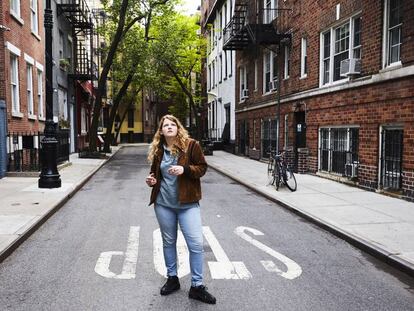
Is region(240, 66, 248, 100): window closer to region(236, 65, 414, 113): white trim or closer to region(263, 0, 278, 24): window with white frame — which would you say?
region(263, 0, 278, 24): window with white frame

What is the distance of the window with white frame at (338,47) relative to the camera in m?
13.2

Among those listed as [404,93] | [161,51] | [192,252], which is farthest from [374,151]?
[161,51]

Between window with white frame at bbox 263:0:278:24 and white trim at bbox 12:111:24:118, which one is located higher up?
window with white frame at bbox 263:0:278:24

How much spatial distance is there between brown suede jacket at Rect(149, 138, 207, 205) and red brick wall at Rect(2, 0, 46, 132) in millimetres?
12505

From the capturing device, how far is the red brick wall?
15378 millimetres

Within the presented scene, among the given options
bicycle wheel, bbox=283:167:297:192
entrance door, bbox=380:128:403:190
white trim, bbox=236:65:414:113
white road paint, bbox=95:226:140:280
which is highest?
white trim, bbox=236:65:414:113

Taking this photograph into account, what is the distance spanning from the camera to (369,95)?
11898mm

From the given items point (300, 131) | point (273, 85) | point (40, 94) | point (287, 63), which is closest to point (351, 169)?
point (300, 131)

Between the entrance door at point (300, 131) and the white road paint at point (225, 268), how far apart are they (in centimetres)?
1145

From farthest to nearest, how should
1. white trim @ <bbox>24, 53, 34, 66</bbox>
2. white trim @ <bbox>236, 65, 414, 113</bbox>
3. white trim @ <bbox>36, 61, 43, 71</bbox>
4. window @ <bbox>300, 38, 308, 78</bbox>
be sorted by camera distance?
white trim @ <bbox>36, 61, 43, 71</bbox> < white trim @ <bbox>24, 53, 34, 66</bbox> < window @ <bbox>300, 38, 308, 78</bbox> < white trim @ <bbox>236, 65, 414, 113</bbox>

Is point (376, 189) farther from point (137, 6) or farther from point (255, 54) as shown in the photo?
point (137, 6)

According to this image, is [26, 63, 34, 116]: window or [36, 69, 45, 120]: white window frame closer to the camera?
[26, 63, 34, 116]: window


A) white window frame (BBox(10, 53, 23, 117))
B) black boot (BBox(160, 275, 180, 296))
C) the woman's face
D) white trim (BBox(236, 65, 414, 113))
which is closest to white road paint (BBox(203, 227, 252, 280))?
black boot (BBox(160, 275, 180, 296))

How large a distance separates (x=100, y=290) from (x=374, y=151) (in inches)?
355
